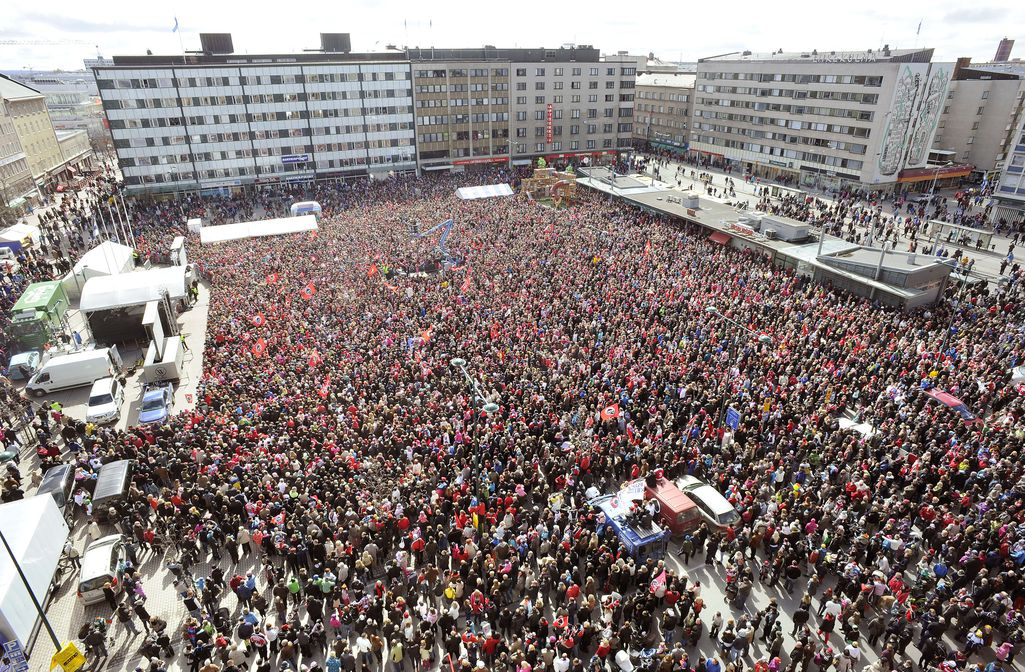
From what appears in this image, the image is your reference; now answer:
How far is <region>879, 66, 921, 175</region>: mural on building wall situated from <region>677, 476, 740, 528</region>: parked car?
58.0m

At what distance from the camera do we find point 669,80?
88312 mm

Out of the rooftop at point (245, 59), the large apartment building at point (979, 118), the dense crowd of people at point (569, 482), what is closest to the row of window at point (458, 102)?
the rooftop at point (245, 59)

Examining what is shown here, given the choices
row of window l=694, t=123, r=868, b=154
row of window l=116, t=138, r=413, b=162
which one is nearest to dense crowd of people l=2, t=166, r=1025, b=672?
row of window l=694, t=123, r=868, b=154

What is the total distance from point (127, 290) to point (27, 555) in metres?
17.7

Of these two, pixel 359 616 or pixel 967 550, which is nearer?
pixel 359 616

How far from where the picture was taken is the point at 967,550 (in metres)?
13.7

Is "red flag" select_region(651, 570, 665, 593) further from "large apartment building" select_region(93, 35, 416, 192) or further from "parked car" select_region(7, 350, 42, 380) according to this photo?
"large apartment building" select_region(93, 35, 416, 192)

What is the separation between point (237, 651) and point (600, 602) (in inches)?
325

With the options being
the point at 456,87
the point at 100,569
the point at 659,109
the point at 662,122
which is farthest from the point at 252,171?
the point at 659,109

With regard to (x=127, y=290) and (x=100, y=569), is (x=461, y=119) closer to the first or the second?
(x=127, y=290)

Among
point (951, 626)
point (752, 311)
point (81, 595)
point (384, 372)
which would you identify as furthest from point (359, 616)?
point (752, 311)

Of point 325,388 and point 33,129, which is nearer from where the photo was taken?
point 325,388

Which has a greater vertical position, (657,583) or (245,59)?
(245,59)

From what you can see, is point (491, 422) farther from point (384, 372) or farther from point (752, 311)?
point (752, 311)
